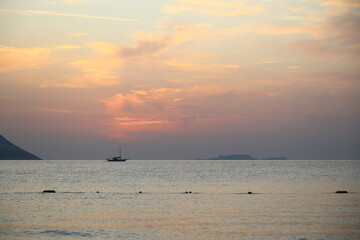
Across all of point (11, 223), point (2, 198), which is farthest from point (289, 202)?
point (2, 198)

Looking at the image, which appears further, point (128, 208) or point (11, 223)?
point (128, 208)

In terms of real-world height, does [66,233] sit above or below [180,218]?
below

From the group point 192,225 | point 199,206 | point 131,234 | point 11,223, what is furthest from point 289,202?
point 11,223

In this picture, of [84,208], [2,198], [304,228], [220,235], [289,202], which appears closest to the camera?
[220,235]

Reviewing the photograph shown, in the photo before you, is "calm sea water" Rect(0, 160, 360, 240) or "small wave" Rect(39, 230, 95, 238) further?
"calm sea water" Rect(0, 160, 360, 240)

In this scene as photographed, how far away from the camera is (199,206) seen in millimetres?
81750

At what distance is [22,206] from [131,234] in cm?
3395

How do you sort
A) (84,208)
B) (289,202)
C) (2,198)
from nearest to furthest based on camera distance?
(84,208) → (289,202) → (2,198)

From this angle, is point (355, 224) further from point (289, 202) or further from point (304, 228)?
point (289, 202)

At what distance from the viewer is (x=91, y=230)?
→ 186ft

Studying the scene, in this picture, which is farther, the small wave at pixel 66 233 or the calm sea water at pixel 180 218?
the calm sea water at pixel 180 218

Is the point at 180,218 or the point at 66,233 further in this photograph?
the point at 180,218

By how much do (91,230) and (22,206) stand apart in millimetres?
29324

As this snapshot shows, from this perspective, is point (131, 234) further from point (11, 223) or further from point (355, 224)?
point (355, 224)
